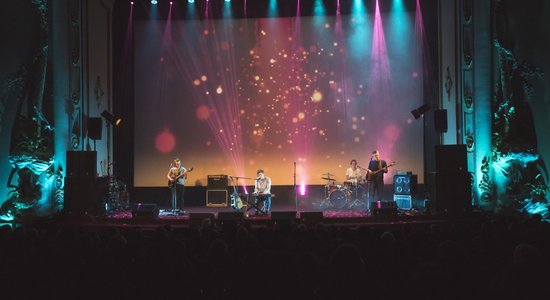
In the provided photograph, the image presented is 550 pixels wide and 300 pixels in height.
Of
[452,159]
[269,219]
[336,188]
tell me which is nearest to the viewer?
[269,219]

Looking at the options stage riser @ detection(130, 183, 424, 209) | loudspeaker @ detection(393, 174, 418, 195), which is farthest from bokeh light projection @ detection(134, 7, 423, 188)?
loudspeaker @ detection(393, 174, 418, 195)

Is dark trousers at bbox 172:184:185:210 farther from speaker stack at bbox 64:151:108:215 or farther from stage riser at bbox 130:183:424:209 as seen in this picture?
stage riser at bbox 130:183:424:209

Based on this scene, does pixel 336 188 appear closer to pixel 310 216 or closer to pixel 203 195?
pixel 203 195

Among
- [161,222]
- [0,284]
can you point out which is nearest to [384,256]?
[0,284]

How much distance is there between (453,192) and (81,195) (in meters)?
9.05

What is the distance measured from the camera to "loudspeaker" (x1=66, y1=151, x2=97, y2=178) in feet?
42.4

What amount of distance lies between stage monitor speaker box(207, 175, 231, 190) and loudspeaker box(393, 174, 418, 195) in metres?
5.03

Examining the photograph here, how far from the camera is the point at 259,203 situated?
13.7 metres

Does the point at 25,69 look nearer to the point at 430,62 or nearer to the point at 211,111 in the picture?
the point at 211,111

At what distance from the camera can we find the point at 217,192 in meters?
15.5

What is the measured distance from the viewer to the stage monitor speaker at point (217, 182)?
15600 millimetres

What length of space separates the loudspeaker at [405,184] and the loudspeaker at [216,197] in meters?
5.01

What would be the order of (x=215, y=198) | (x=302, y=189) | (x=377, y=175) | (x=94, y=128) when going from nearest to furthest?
(x=94, y=128), (x=377, y=175), (x=215, y=198), (x=302, y=189)

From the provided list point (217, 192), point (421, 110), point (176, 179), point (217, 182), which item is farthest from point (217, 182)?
point (421, 110)
